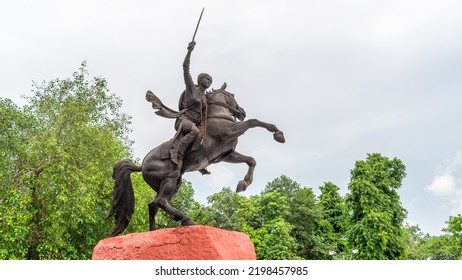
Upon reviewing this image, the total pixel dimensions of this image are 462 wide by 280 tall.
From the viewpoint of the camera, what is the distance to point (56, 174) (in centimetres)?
1962

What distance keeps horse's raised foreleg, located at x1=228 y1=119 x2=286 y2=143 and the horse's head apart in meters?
0.60

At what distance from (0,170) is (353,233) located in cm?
1933

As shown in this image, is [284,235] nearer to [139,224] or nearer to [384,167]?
[384,167]

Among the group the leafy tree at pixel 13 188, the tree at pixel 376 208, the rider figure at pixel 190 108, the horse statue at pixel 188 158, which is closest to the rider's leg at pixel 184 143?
the rider figure at pixel 190 108

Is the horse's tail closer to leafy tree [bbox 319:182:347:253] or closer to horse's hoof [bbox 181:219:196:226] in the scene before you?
horse's hoof [bbox 181:219:196:226]

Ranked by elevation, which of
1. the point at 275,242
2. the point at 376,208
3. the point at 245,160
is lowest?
the point at 245,160

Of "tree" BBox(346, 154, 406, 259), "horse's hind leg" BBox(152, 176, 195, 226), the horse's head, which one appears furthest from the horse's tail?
"tree" BBox(346, 154, 406, 259)

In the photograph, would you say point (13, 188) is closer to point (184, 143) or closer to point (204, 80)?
point (204, 80)

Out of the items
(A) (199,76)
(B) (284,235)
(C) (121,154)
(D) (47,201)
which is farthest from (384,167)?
(A) (199,76)

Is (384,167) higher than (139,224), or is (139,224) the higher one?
(384,167)

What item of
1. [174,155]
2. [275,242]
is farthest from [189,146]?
[275,242]

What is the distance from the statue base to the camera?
7.21 m

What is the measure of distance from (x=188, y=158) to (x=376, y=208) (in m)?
23.9

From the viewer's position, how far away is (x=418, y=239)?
54969 mm
